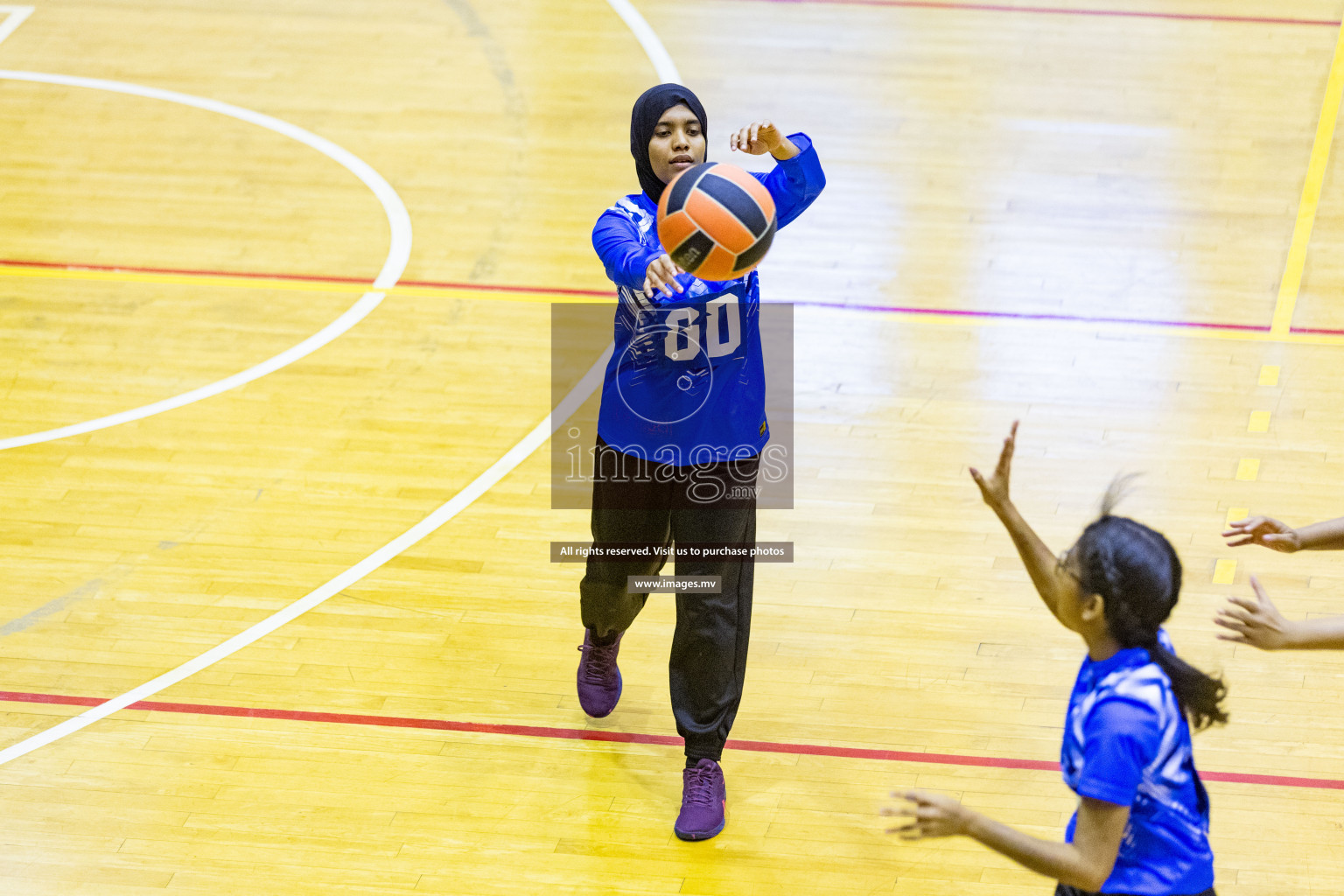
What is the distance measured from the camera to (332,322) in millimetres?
6805

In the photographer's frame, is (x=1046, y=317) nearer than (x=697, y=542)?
No

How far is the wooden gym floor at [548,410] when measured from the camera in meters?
4.22

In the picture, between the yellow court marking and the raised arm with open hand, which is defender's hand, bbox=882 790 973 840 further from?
the yellow court marking

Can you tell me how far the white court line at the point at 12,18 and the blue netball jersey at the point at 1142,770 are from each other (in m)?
9.62

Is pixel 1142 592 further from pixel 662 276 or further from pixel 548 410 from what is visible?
pixel 548 410

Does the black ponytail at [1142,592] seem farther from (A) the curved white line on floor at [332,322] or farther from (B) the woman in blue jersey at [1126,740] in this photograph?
(A) the curved white line on floor at [332,322]

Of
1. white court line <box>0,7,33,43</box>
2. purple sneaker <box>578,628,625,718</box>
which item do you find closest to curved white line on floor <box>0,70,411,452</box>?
white court line <box>0,7,33,43</box>

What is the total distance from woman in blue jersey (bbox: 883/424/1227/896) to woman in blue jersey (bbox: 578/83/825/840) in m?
1.38

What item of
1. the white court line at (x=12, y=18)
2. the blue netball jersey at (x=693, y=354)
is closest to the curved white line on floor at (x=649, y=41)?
the white court line at (x=12, y=18)

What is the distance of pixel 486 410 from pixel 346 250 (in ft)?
5.70

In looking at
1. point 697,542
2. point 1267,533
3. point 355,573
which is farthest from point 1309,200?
point 355,573

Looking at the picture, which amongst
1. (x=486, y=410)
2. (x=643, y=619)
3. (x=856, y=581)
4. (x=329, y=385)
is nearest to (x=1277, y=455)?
(x=856, y=581)

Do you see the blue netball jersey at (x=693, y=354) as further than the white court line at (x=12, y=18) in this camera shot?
No

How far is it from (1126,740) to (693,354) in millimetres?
1750
